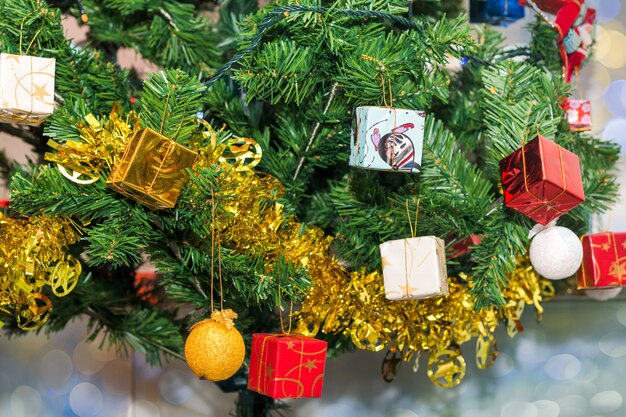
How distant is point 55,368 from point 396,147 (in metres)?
0.56

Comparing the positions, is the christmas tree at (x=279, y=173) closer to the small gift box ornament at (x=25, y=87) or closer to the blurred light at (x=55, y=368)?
the small gift box ornament at (x=25, y=87)

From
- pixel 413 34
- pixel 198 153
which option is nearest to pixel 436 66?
pixel 413 34

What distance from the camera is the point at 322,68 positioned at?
0.67 metres

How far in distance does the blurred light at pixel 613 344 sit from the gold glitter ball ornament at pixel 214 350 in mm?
557

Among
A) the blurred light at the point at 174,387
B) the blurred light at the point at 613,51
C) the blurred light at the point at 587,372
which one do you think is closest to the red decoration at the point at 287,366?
the blurred light at the point at 174,387

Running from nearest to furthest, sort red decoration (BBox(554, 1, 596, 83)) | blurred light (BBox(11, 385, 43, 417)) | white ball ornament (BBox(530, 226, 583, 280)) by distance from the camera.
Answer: white ball ornament (BBox(530, 226, 583, 280))
red decoration (BBox(554, 1, 596, 83))
blurred light (BBox(11, 385, 43, 417))

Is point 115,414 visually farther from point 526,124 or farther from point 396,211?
point 526,124

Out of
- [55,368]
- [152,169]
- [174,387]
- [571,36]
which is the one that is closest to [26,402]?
[55,368]

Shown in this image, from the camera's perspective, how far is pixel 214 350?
0.60 metres

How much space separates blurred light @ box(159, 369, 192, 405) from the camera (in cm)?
99

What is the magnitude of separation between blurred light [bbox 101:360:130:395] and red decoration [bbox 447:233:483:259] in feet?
1.48

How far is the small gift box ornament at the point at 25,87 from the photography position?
611 millimetres

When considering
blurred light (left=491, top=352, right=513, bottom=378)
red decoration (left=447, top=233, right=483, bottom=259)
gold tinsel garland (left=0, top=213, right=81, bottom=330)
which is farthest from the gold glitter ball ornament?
blurred light (left=491, top=352, right=513, bottom=378)

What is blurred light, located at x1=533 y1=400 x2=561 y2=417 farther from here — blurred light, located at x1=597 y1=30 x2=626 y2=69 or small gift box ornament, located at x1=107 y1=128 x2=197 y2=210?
small gift box ornament, located at x1=107 y1=128 x2=197 y2=210
